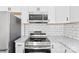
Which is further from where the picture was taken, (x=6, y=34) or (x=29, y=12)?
(x=29, y=12)

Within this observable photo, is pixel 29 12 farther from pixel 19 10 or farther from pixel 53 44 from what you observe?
pixel 53 44

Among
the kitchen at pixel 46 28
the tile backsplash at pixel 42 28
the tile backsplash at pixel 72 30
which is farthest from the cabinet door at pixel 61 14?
the tile backsplash at pixel 42 28

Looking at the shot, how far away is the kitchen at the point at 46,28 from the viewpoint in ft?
7.07

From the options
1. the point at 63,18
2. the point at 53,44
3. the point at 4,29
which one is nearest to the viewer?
the point at 4,29

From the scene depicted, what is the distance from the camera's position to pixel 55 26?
123 inches

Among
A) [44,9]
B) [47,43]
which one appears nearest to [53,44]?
[47,43]

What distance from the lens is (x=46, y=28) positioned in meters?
3.12

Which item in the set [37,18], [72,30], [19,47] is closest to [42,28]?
[37,18]

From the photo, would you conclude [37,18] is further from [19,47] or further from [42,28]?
[19,47]

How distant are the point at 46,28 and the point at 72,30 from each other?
0.75 m

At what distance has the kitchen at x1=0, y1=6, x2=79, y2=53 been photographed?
7.07 ft

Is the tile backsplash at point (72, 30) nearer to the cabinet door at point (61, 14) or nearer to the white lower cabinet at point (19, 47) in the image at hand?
the cabinet door at point (61, 14)

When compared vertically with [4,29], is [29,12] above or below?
above
